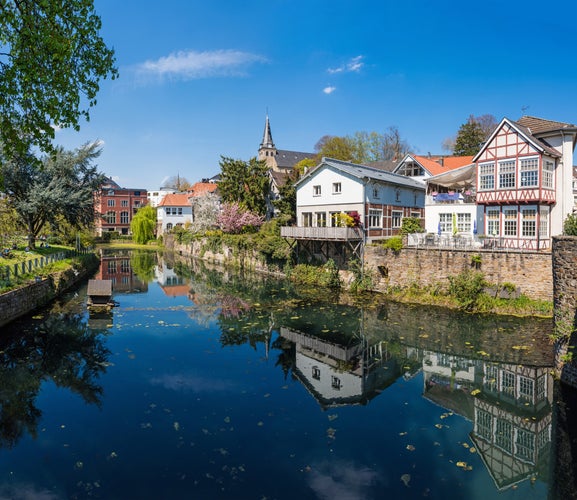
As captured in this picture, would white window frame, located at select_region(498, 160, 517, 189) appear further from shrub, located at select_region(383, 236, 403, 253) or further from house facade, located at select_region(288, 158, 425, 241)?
house facade, located at select_region(288, 158, 425, 241)

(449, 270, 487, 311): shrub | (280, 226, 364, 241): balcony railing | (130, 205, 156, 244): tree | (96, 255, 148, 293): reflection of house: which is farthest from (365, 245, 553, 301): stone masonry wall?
(130, 205, 156, 244): tree

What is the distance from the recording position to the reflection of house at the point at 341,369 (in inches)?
509

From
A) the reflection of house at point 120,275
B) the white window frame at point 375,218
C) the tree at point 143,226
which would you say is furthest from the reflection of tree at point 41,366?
the tree at point 143,226

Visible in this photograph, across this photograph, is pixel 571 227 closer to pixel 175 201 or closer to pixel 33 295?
pixel 33 295

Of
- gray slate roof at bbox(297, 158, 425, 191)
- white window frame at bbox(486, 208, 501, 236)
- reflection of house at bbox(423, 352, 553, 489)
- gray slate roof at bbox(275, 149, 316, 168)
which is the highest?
gray slate roof at bbox(275, 149, 316, 168)

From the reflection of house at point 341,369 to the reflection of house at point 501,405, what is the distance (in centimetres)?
156

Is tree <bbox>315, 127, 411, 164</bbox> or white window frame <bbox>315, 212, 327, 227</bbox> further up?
tree <bbox>315, 127, 411, 164</bbox>

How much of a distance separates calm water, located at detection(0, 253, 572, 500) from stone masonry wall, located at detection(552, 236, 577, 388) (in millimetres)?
998

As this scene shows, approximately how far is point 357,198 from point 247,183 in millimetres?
20971

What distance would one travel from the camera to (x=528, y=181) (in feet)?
83.8

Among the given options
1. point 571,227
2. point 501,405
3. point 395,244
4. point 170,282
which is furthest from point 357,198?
point 501,405

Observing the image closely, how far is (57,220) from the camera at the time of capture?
123ft

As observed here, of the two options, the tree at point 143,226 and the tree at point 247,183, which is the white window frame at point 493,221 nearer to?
the tree at point 247,183

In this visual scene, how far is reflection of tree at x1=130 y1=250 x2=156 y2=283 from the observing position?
124ft
